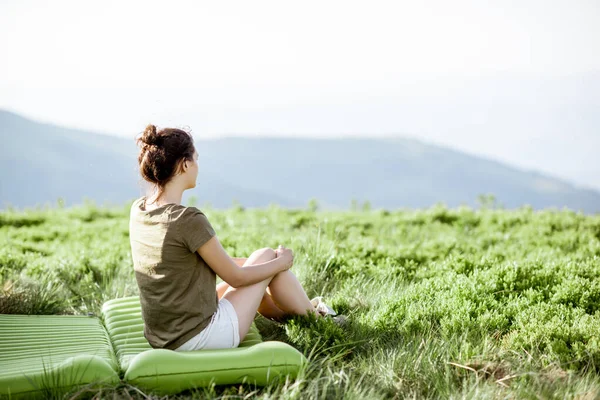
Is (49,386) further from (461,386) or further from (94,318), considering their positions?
(461,386)

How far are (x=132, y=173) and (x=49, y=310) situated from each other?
7.07 feet

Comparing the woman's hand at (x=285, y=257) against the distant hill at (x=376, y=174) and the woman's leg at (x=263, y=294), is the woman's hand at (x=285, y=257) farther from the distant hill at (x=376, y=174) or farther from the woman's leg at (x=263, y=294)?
the distant hill at (x=376, y=174)

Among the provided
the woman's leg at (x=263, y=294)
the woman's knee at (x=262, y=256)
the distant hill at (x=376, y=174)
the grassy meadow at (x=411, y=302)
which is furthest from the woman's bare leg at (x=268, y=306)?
the distant hill at (x=376, y=174)

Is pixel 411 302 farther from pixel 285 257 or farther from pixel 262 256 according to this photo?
pixel 262 256

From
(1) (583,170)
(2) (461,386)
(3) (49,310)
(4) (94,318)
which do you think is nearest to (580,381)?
(2) (461,386)

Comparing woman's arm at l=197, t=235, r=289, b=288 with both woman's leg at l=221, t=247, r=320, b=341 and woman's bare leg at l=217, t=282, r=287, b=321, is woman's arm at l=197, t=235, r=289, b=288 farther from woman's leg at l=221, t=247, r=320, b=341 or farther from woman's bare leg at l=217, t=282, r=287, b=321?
woman's bare leg at l=217, t=282, r=287, b=321

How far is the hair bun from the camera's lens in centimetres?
399

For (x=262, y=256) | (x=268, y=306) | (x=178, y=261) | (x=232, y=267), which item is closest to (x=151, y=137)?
(x=178, y=261)

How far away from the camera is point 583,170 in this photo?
132750 mm

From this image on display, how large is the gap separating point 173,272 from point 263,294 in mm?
764

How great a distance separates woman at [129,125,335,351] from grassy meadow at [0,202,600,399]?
50cm

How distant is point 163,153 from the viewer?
3.96 meters

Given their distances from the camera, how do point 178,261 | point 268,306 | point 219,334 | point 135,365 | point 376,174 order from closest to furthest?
point 135,365 < point 178,261 < point 219,334 < point 268,306 < point 376,174

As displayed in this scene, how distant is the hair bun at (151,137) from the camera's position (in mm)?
3991
